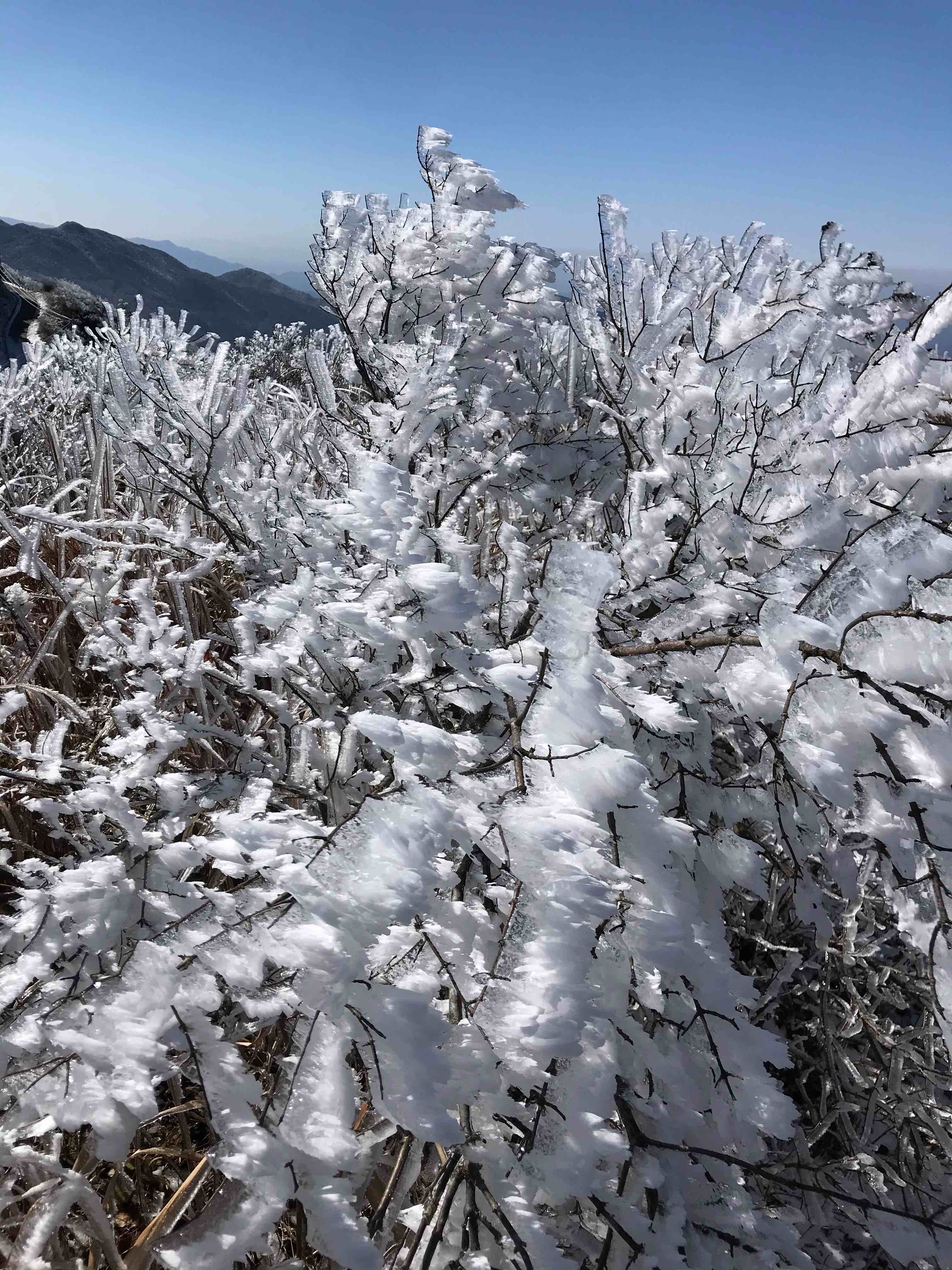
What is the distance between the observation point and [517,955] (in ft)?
2.41

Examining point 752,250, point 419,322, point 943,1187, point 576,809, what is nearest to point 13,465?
point 419,322

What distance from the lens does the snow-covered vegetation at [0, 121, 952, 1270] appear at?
0.76 metres

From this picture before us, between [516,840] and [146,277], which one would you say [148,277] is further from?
[516,840]

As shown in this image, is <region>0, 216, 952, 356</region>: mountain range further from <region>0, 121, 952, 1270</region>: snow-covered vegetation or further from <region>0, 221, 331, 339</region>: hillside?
<region>0, 121, 952, 1270</region>: snow-covered vegetation

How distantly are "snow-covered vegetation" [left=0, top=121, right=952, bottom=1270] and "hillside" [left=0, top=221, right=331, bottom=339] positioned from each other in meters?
34.8

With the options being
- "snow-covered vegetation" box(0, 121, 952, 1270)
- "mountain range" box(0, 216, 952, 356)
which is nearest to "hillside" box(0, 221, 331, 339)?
"mountain range" box(0, 216, 952, 356)

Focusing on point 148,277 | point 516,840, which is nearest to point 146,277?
point 148,277

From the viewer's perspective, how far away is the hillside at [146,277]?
36250 millimetres

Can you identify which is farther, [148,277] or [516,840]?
[148,277]

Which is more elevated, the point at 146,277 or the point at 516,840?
the point at 146,277

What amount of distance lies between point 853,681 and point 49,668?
209 centimetres

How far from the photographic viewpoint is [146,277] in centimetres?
4019

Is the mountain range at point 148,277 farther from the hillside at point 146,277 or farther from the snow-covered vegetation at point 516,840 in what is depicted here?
the snow-covered vegetation at point 516,840

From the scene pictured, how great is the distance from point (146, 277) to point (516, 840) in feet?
156
